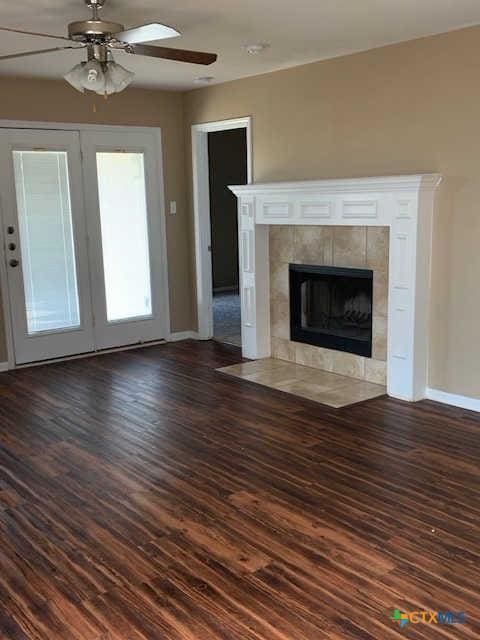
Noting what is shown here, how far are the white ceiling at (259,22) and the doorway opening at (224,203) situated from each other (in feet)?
14.4

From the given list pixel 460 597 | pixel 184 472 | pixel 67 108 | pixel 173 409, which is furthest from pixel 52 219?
pixel 460 597

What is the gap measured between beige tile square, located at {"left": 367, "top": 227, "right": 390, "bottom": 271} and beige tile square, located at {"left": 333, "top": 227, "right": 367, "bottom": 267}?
46 millimetres

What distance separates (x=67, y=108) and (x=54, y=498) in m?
3.65

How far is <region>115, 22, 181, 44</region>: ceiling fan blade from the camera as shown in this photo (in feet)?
9.15

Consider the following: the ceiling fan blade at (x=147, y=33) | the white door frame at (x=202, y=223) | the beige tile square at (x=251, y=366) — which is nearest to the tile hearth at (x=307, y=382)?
the beige tile square at (x=251, y=366)

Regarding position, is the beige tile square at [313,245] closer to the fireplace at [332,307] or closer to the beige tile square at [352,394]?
the fireplace at [332,307]

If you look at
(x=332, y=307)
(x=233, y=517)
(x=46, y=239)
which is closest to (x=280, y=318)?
(x=332, y=307)

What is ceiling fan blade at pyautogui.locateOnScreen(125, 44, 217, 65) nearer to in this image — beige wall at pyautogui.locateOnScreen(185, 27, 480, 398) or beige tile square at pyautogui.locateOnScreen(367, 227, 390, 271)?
beige wall at pyautogui.locateOnScreen(185, 27, 480, 398)

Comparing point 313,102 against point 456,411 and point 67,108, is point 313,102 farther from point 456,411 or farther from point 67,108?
point 456,411

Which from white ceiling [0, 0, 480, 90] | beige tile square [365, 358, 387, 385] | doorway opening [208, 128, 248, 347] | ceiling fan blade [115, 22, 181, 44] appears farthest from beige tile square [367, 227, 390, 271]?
doorway opening [208, 128, 248, 347]

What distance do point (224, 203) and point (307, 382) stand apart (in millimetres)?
Result: 4996

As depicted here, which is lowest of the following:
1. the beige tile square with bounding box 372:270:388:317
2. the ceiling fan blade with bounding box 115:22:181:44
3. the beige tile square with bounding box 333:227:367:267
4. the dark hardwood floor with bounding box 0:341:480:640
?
the dark hardwood floor with bounding box 0:341:480:640

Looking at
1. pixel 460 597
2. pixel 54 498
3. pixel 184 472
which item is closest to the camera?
pixel 460 597

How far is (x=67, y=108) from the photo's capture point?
18.2ft
